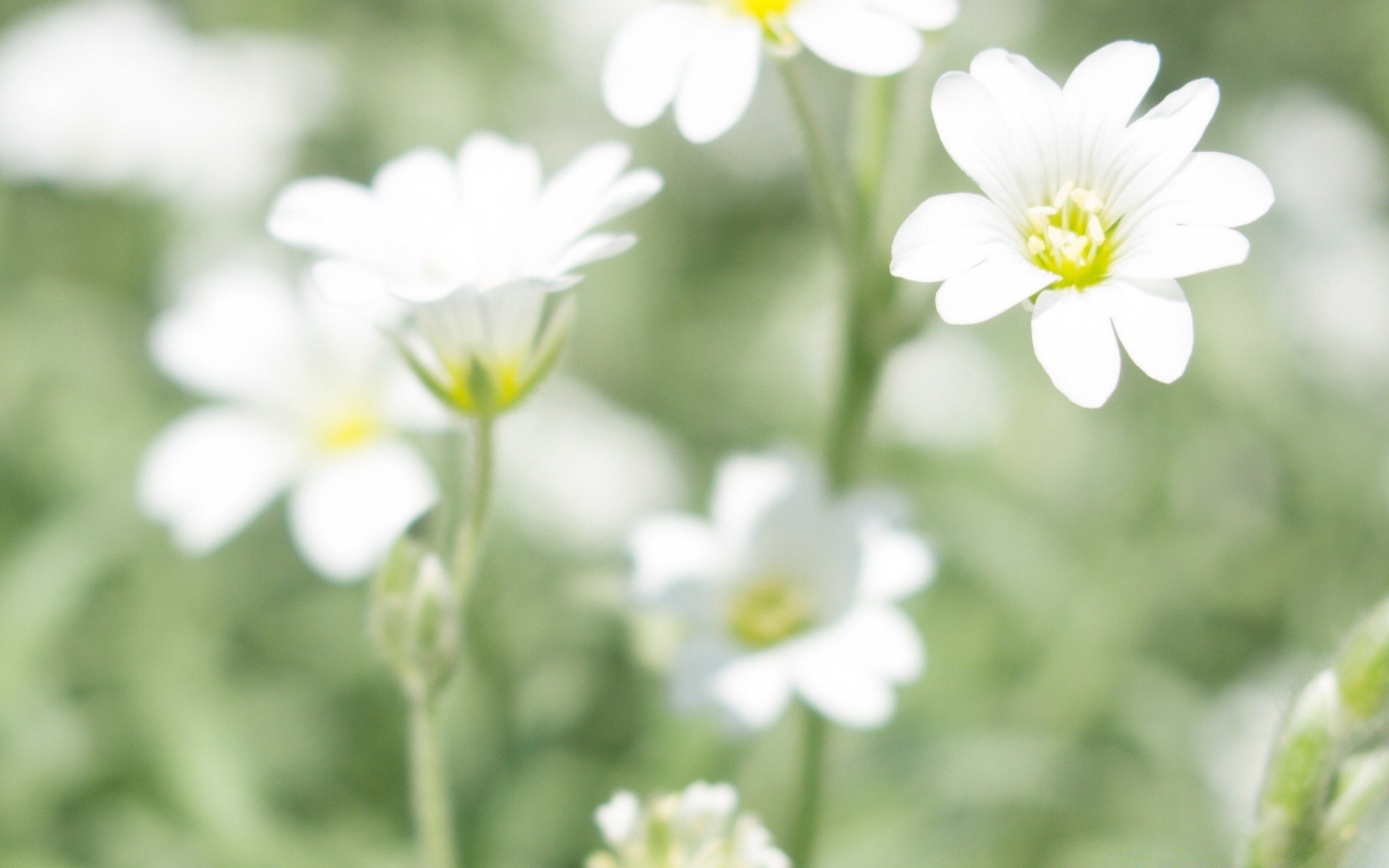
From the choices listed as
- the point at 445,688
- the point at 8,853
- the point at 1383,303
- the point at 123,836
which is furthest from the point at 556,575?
the point at 1383,303

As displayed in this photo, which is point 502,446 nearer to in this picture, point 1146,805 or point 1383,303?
point 1146,805

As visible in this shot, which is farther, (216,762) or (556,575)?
(556,575)

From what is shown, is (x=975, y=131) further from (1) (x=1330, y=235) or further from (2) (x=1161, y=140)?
(1) (x=1330, y=235)

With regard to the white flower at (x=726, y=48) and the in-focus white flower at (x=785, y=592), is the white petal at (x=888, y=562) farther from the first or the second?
the white flower at (x=726, y=48)

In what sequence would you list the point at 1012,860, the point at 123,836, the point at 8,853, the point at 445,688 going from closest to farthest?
1. the point at 445,688
2. the point at 8,853
3. the point at 123,836
4. the point at 1012,860

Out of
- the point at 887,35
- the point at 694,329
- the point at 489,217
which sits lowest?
the point at 887,35

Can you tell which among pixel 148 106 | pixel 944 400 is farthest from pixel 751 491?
pixel 148 106
